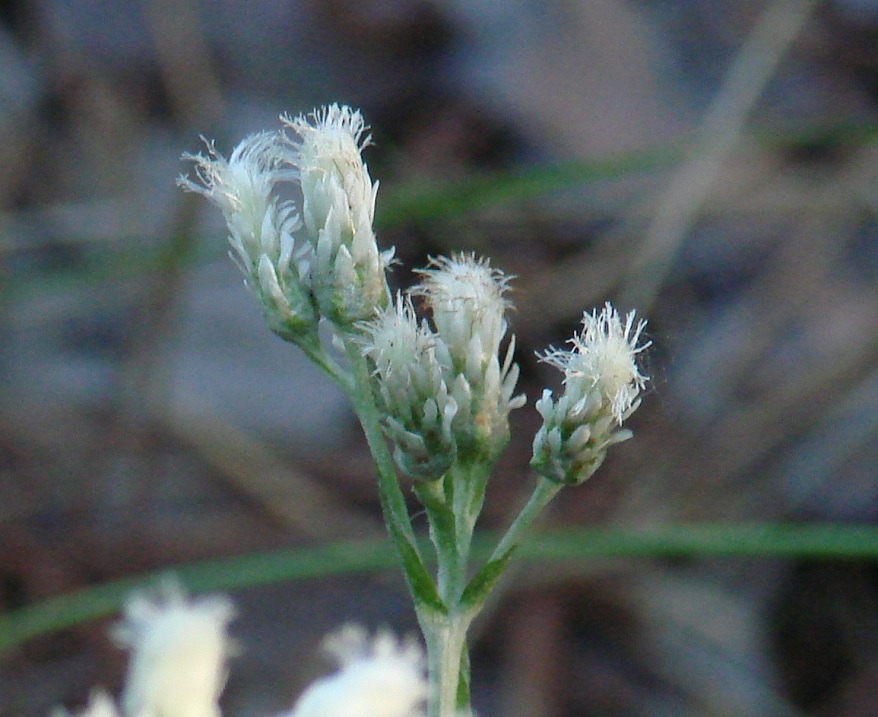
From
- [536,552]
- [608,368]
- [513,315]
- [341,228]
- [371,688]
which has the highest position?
[513,315]

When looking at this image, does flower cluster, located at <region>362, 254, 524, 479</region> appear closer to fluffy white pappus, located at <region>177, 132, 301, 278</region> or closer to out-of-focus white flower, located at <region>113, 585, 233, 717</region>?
fluffy white pappus, located at <region>177, 132, 301, 278</region>

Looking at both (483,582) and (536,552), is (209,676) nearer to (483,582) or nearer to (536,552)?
(483,582)

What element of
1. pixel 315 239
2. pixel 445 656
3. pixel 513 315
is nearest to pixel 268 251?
pixel 315 239

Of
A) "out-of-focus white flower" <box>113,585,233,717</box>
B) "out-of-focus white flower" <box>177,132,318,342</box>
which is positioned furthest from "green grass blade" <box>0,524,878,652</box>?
"out-of-focus white flower" <box>177,132,318,342</box>

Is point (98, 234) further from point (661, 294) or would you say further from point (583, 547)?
point (583, 547)

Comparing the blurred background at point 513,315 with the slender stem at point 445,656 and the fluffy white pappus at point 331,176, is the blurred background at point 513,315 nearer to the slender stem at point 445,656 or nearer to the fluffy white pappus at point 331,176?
the fluffy white pappus at point 331,176

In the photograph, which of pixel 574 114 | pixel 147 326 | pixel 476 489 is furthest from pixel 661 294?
pixel 476 489
